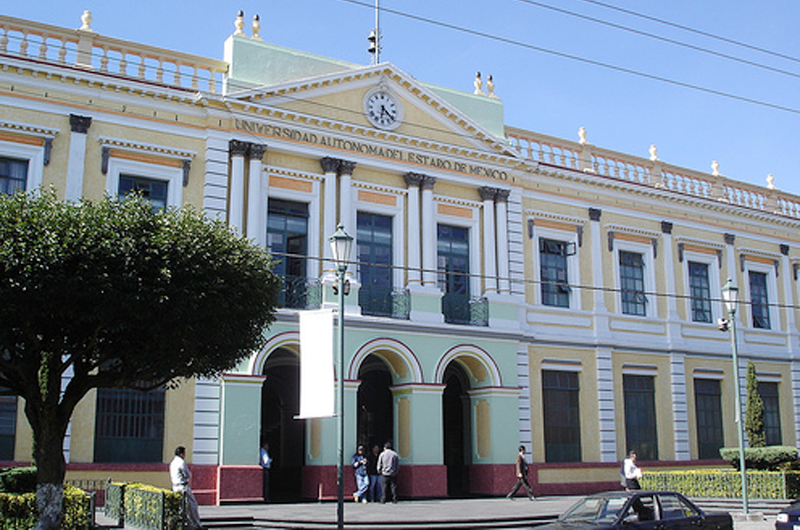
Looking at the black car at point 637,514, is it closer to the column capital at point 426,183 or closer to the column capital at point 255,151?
the column capital at point 255,151

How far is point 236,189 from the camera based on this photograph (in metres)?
23.9

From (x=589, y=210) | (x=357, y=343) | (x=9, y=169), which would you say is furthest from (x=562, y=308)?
(x=9, y=169)

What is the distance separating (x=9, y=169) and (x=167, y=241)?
30.9ft

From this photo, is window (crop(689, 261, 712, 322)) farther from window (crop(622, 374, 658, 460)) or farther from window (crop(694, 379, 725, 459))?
window (crop(622, 374, 658, 460))

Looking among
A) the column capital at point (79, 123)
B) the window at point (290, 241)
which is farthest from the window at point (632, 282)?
the column capital at point (79, 123)

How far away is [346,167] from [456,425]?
9.15m

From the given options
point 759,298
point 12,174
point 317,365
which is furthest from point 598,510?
point 759,298

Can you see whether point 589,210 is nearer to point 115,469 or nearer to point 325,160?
point 325,160

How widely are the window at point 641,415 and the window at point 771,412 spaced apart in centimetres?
535

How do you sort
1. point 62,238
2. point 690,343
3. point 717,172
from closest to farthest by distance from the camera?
point 62,238 < point 690,343 < point 717,172

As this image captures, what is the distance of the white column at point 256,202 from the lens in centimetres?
2378

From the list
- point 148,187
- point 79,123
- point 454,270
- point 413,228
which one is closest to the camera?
point 79,123

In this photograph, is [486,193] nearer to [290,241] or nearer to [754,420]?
[290,241]

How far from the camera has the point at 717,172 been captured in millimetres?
34156
